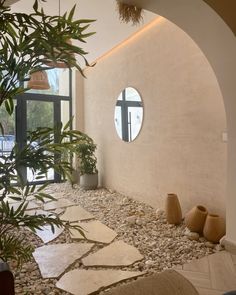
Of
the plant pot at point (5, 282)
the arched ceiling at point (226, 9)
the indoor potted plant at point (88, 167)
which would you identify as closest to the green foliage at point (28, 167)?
the plant pot at point (5, 282)

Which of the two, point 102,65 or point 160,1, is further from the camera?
point 102,65

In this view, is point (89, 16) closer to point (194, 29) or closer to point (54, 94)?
point (194, 29)

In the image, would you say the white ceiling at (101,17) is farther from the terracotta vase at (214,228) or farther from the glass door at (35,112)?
the terracotta vase at (214,228)

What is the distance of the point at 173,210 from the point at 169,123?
1.18 metres

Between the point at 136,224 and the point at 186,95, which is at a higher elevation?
the point at 186,95

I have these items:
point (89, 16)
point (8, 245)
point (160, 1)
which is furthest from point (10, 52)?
point (89, 16)

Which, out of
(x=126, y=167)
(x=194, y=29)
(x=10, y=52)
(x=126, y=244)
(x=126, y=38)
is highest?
(x=126, y=38)

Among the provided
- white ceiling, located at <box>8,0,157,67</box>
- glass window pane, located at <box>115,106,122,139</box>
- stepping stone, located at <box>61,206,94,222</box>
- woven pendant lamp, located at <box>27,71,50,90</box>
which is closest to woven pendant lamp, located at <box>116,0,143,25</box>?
white ceiling, located at <box>8,0,157,67</box>

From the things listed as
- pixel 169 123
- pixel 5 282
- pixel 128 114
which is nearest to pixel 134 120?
pixel 128 114

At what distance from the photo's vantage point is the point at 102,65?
5.40 meters

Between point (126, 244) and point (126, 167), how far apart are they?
6.76 feet

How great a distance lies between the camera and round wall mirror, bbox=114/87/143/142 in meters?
4.25

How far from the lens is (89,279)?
206cm

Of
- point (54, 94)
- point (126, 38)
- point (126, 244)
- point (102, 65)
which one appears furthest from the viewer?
point (54, 94)
